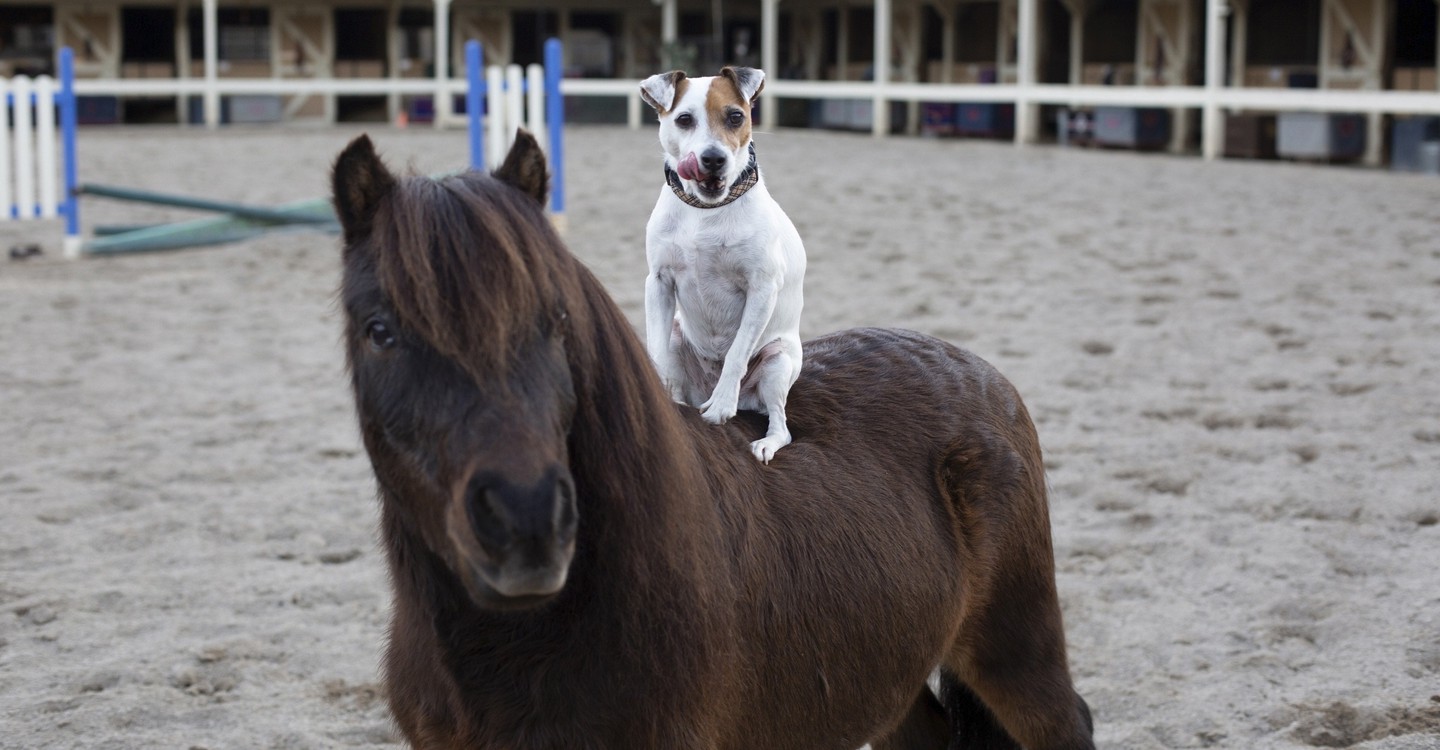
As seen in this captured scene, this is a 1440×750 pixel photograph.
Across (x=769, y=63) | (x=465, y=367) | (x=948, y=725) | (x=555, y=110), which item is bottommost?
(x=948, y=725)

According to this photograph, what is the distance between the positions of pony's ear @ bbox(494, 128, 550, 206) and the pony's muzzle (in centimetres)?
52

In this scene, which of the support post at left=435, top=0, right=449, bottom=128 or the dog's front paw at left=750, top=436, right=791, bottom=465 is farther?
the support post at left=435, top=0, right=449, bottom=128

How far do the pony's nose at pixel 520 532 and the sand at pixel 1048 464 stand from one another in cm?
73

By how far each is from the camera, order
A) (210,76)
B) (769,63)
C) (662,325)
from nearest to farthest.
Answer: (662,325)
(210,76)
(769,63)

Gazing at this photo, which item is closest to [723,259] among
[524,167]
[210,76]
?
[524,167]

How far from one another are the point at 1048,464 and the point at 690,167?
3.64m

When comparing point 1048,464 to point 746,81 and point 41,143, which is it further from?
point 41,143

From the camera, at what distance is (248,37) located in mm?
29656

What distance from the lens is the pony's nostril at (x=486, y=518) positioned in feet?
5.42

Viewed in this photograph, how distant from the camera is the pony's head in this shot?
65.6 inches

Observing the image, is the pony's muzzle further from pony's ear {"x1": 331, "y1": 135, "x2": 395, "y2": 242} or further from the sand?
the sand

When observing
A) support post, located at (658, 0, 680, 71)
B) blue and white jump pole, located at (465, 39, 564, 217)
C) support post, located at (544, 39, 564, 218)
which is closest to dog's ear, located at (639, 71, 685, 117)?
support post, located at (544, 39, 564, 218)

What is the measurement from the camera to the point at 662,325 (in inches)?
100

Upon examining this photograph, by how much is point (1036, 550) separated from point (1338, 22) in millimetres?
19306
